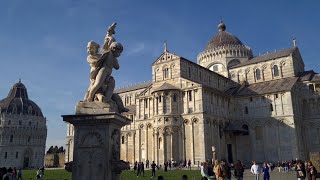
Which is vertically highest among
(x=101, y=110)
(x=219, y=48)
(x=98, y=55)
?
(x=219, y=48)

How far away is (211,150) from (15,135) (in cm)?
6871

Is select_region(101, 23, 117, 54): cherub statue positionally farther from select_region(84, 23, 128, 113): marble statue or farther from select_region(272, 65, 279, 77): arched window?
select_region(272, 65, 279, 77): arched window

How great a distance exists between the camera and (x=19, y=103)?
98.5 m

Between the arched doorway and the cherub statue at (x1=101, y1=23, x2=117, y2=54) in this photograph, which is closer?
the cherub statue at (x1=101, y1=23, x2=117, y2=54)

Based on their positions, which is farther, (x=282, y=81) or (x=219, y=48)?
(x=219, y=48)

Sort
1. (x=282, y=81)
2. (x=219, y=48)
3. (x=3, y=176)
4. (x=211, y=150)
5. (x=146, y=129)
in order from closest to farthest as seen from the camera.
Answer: (x=3, y=176) → (x=211, y=150) → (x=146, y=129) → (x=282, y=81) → (x=219, y=48)

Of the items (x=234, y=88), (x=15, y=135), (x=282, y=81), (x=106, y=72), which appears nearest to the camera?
(x=106, y=72)

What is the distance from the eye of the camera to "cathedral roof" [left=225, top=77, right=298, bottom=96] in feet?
165

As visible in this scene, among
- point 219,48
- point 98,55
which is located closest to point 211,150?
point 219,48

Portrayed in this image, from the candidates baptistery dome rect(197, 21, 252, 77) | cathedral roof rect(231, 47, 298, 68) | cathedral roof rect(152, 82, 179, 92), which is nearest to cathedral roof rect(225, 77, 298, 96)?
cathedral roof rect(231, 47, 298, 68)

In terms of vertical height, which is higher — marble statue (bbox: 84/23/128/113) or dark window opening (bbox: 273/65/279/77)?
dark window opening (bbox: 273/65/279/77)

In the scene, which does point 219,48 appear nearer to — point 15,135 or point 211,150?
point 211,150

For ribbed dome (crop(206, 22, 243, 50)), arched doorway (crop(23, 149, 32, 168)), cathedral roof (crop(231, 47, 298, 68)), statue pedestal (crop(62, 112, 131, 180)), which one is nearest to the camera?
statue pedestal (crop(62, 112, 131, 180))

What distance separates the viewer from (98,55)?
9.54m
